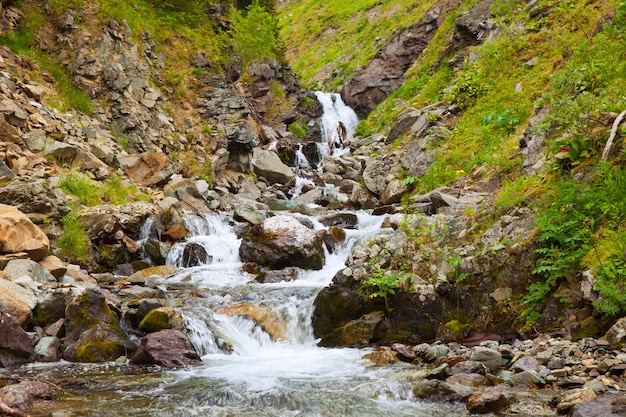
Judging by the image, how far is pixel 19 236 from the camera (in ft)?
35.6

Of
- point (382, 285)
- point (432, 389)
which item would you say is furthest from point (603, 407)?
point (382, 285)

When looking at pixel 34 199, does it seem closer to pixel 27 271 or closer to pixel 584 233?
pixel 27 271

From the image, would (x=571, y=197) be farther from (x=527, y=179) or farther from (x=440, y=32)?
(x=440, y=32)

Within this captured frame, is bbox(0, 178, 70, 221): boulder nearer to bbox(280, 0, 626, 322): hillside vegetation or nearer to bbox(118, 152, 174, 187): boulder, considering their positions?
bbox(118, 152, 174, 187): boulder

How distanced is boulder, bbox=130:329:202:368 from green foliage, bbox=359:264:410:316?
323 centimetres

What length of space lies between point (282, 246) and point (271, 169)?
35.8ft

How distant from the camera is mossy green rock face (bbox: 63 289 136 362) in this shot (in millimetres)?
8617

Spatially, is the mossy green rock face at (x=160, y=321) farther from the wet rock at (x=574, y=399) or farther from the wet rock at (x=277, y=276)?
the wet rock at (x=574, y=399)

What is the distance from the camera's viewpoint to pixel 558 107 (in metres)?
9.41

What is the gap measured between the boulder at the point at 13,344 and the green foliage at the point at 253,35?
24315mm

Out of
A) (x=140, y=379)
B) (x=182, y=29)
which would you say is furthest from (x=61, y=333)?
(x=182, y=29)

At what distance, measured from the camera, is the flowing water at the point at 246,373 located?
627cm

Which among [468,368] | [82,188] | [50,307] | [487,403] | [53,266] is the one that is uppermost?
[82,188]

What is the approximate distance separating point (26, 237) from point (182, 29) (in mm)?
20451
